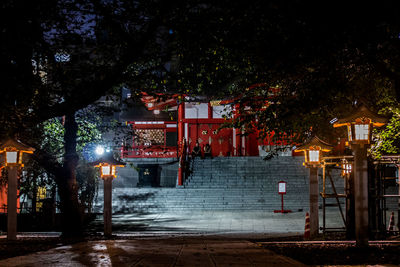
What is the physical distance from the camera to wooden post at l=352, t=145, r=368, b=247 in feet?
26.6

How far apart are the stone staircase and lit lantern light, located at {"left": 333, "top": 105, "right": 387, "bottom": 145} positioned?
47.2ft

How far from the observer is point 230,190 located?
25.4 meters

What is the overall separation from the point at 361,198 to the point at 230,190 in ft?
56.9

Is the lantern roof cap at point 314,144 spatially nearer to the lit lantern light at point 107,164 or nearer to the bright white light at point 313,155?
the bright white light at point 313,155

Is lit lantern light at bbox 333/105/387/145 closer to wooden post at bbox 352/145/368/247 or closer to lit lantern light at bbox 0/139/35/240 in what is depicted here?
wooden post at bbox 352/145/368/247

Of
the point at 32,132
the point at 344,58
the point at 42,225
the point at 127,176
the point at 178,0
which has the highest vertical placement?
the point at 178,0

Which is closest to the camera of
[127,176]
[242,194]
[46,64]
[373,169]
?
[46,64]

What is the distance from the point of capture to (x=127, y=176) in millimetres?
32188

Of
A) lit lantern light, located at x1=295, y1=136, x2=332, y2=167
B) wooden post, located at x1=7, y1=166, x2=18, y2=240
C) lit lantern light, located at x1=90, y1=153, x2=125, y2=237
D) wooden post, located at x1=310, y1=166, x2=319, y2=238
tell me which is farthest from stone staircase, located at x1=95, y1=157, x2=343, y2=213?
wooden post, located at x1=7, y1=166, x2=18, y2=240

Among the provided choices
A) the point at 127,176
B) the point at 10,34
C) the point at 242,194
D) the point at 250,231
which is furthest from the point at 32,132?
the point at 127,176

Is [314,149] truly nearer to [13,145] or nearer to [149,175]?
[13,145]

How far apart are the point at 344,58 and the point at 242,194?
16.0 m

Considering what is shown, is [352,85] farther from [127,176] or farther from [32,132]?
[127,176]

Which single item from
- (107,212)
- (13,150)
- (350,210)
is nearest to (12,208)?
(13,150)
